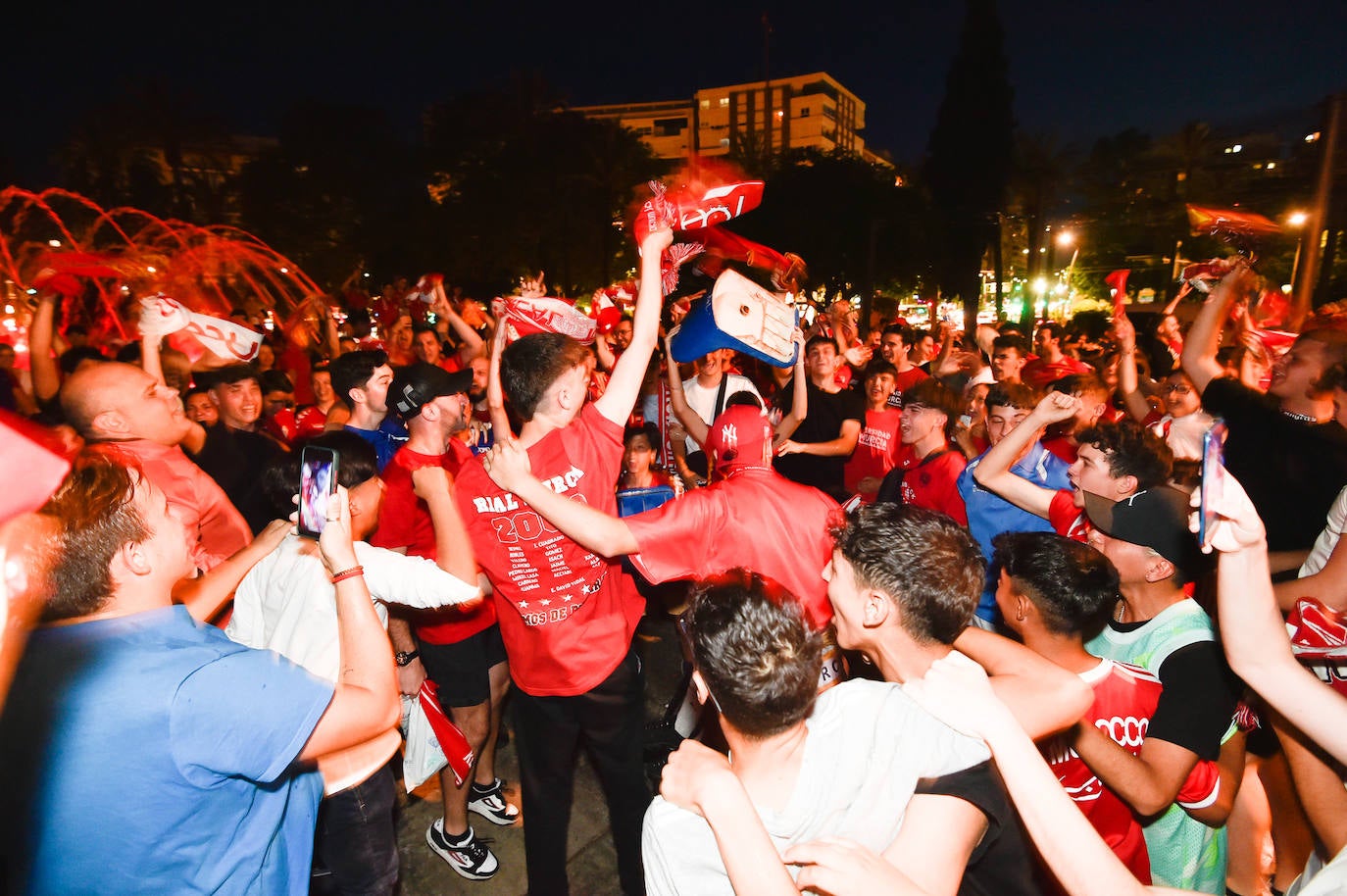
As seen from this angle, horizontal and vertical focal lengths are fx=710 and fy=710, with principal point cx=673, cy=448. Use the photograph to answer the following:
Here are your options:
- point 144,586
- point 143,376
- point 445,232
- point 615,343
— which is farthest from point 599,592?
point 445,232

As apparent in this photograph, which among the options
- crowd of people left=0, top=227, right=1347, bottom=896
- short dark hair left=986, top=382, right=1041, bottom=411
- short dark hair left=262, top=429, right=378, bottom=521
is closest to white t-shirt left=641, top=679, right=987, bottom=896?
crowd of people left=0, top=227, right=1347, bottom=896

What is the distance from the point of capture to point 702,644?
66.1 inches

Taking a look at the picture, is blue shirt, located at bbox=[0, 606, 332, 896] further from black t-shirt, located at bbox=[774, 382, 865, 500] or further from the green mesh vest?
black t-shirt, located at bbox=[774, 382, 865, 500]

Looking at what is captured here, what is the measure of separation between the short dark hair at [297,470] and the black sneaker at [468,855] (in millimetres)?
1991

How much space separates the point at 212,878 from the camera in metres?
1.68

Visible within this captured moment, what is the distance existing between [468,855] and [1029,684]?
9.59 ft

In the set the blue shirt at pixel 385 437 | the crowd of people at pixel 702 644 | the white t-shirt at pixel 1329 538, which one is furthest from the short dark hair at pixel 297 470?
the white t-shirt at pixel 1329 538

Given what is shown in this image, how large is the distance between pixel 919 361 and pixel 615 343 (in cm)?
446

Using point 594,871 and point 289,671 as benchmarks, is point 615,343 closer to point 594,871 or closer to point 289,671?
point 594,871

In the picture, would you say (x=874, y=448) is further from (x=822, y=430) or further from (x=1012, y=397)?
(x=1012, y=397)

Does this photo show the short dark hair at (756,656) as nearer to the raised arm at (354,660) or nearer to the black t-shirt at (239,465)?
the raised arm at (354,660)

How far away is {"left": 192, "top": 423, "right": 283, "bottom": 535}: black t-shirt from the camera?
4.38m

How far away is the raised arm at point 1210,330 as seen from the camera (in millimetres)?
4379

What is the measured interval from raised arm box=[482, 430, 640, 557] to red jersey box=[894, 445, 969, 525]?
214cm
